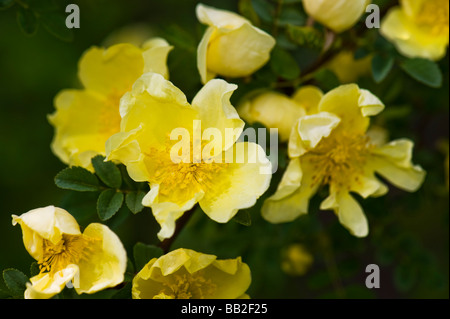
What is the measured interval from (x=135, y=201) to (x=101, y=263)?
0.15 meters

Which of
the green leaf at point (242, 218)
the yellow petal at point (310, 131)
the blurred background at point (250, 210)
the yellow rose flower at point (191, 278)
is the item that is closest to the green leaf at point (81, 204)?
the blurred background at point (250, 210)

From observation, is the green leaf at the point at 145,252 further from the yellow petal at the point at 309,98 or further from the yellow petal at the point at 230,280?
the yellow petal at the point at 309,98

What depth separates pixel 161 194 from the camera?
126 cm

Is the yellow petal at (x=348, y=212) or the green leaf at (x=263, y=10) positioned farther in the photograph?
the green leaf at (x=263, y=10)

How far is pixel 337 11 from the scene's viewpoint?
1.40 meters

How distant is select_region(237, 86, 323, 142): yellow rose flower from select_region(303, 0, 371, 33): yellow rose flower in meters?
0.16

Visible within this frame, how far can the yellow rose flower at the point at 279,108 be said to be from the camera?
1404 millimetres

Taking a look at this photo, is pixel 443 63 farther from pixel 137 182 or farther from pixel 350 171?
pixel 137 182

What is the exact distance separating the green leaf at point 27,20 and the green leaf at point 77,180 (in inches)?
16.5

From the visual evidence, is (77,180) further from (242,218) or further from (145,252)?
(242,218)

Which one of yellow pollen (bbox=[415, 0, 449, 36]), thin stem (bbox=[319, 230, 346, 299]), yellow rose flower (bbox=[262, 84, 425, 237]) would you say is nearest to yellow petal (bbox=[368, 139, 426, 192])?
yellow rose flower (bbox=[262, 84, 425, 237])

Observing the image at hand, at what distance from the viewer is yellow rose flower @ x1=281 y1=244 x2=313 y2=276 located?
2.07 meters

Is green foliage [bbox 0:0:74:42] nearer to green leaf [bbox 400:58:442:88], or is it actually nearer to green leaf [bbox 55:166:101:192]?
green leaf [bbox 55:166:101:192]
